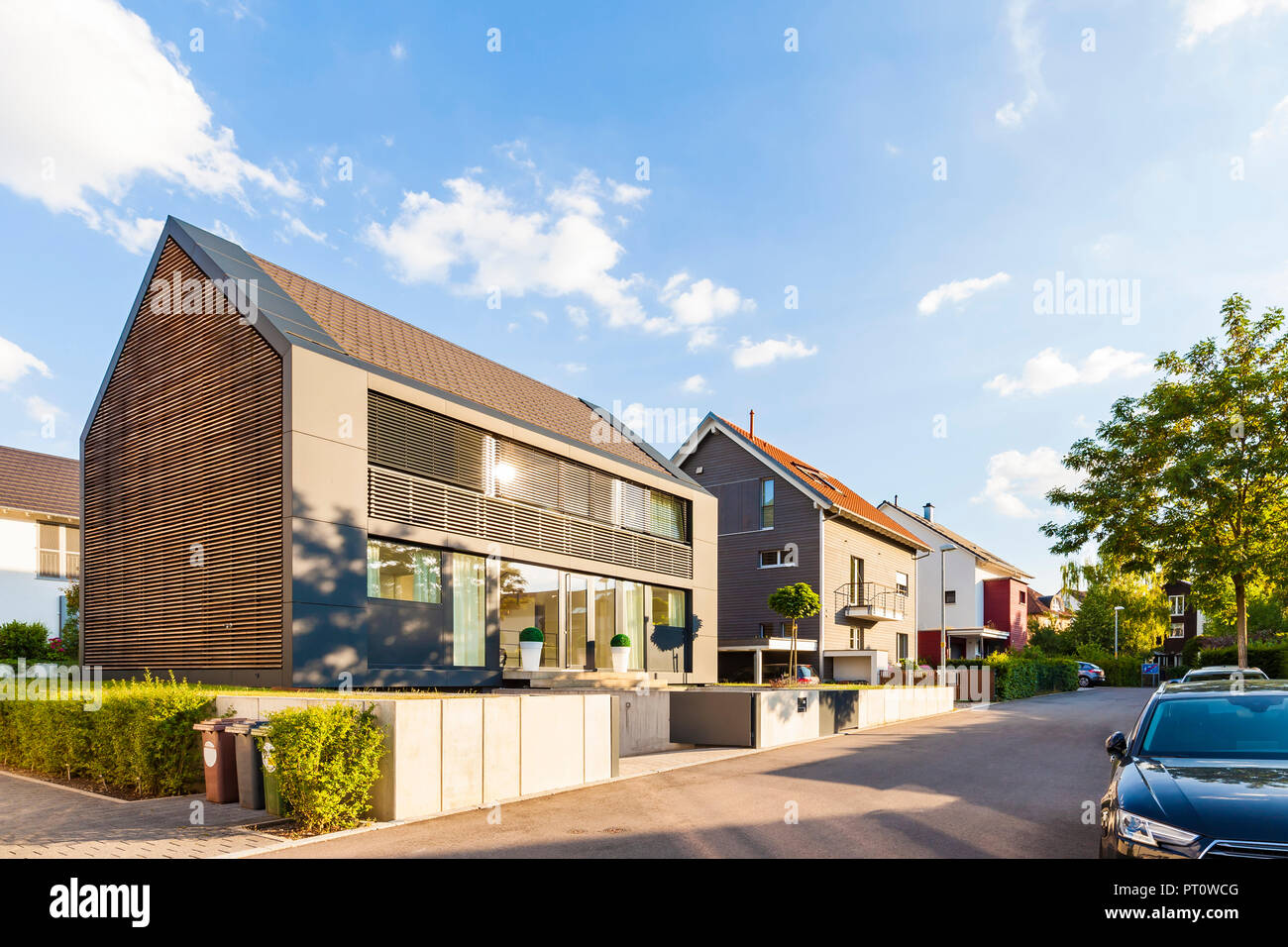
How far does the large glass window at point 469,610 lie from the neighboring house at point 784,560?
15597 millimetres

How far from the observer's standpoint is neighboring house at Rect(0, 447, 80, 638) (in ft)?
97.1

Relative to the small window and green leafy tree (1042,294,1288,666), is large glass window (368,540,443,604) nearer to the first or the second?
green leafy tree (1042,294,1288,666)

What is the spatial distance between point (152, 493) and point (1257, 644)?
3829cm

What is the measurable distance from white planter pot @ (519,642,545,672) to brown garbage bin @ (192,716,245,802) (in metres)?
8.21

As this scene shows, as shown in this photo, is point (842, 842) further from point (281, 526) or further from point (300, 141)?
point (300, 141)

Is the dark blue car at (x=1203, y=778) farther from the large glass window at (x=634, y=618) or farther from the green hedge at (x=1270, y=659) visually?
the green hedge at (x=1270, y=659)

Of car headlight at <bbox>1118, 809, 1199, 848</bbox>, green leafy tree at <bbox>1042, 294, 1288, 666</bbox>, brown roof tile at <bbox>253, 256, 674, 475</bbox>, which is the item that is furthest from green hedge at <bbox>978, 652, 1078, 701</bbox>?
car headlight at <bbox>1118, 809, 1199, 848</bbox>

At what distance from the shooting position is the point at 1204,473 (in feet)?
65.9

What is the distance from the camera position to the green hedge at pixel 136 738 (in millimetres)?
10992

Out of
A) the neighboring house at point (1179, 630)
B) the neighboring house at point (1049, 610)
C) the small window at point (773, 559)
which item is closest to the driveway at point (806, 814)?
the small window at point (773, 559)

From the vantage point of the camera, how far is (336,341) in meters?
16.1

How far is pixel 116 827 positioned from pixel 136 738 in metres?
2.29
